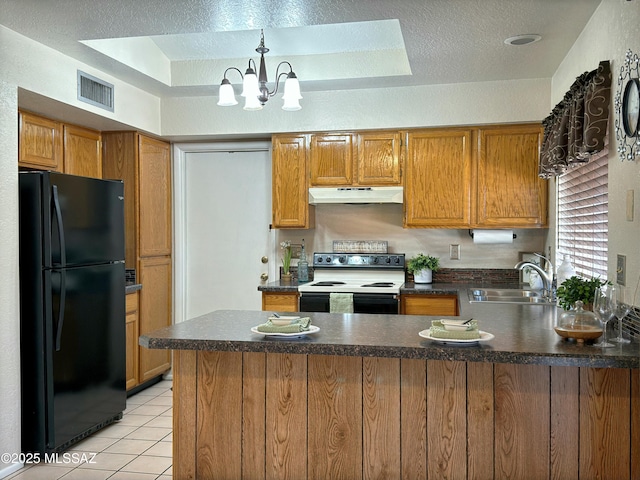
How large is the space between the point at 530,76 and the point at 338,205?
5.95 feet

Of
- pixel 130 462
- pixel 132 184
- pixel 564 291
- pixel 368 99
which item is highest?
pixel 368 99

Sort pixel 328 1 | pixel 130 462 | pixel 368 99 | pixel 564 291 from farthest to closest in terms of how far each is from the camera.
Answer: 1. pixel 368 99
2. pixel 130 462
3. pixel 328 1
4. pixel 564 291

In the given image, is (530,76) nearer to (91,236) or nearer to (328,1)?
(328,1)

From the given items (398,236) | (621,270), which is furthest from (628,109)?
(398,236)

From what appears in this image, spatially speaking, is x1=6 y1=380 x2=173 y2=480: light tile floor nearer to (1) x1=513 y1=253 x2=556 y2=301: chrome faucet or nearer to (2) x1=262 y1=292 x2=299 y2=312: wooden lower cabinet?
(2) x1=262 y1=292 x2=299 y2=312: wooden lower cabinet

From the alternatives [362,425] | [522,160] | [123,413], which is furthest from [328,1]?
[123,413]

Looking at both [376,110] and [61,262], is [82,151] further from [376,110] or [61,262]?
[376,110]

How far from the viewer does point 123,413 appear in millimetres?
4246

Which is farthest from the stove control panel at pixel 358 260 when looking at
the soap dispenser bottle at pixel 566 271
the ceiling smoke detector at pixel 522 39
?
the ceiling smoke detector at pixel 522 39

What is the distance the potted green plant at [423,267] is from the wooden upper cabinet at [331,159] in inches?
32.2

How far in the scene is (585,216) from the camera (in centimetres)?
335

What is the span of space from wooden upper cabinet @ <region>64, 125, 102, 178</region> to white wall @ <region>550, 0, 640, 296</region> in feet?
11.2

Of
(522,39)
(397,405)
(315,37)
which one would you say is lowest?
(397,405)

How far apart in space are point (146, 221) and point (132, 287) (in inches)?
23.8
